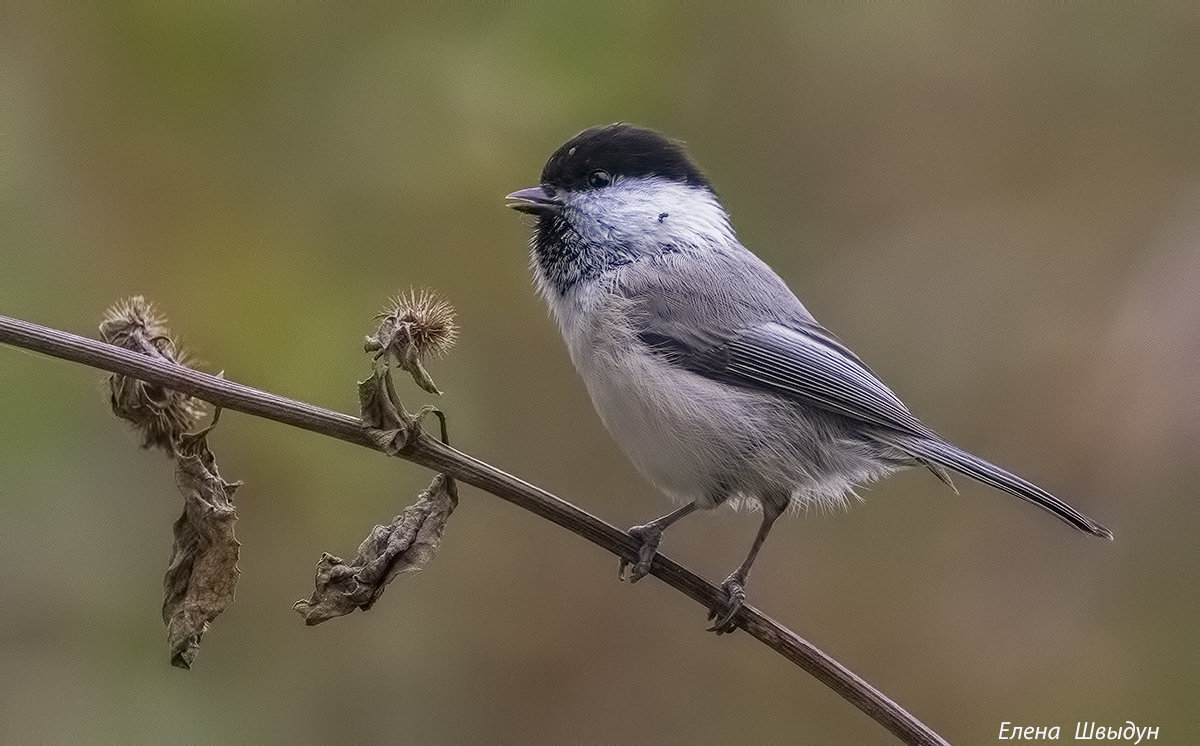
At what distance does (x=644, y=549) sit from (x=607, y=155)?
1.33 m

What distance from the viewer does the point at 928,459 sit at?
10.2 ft

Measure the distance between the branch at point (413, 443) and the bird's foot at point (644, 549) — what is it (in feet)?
0.95

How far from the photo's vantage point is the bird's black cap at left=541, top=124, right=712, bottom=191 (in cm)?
346

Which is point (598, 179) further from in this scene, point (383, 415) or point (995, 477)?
point (383, 415)

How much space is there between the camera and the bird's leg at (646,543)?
9.02 feet

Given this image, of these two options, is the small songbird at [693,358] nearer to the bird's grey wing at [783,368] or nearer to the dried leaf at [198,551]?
the bird's grey wing at [783,368]

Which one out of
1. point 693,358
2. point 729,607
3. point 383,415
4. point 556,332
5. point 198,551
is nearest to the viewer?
point 383,415

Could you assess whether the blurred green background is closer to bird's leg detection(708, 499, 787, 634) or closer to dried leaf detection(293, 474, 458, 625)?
bird's leg detection(708, 499, 787, 634)

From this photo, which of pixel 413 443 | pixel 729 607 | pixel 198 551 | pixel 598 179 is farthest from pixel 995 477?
pixel 198 551

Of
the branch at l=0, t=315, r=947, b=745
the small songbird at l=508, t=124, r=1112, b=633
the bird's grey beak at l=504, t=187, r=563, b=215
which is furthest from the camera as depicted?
the bird's grey beak at l=504, t=187, r=563, b=215

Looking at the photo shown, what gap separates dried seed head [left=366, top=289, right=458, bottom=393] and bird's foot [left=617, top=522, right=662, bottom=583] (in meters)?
0.83

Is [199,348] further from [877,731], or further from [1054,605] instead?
[1054,605]

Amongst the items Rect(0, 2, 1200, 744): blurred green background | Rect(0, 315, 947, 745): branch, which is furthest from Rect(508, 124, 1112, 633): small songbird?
Rect(0, 315, 947, 745): branch

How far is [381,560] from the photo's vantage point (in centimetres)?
214
